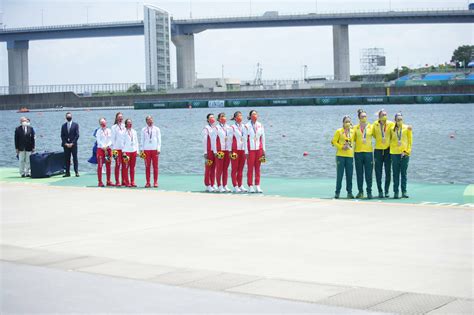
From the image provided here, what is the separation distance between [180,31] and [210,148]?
149m

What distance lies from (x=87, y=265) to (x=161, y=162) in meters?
31.6

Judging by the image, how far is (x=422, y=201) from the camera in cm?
1772

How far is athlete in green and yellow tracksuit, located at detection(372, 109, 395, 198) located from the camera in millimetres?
18391

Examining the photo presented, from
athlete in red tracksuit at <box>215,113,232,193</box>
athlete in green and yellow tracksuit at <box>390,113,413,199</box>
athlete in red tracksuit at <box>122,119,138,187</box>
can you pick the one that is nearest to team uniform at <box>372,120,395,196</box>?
athlete in green and yellow tracksuit at <box>390,113,413,199</box>

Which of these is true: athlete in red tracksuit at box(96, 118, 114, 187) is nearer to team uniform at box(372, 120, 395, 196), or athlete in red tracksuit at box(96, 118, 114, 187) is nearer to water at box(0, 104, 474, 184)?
team uniform at box(372, 120, 395, 196)

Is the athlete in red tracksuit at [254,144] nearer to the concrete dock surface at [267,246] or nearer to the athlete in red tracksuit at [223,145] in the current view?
the athlete in red tracksuit at [223,145]

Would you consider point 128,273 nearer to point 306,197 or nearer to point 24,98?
point 306,197

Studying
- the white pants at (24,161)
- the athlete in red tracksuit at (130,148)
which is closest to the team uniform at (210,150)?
the athlete in red tracksuit at (130,148)

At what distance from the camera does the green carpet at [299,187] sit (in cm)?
1817

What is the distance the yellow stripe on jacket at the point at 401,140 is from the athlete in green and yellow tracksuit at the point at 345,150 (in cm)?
88

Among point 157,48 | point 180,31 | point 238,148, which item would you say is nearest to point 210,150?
point 238,148

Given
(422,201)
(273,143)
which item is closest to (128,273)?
(422,201)

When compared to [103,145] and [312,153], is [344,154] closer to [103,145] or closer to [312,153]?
[103,145]

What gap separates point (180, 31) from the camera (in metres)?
167
